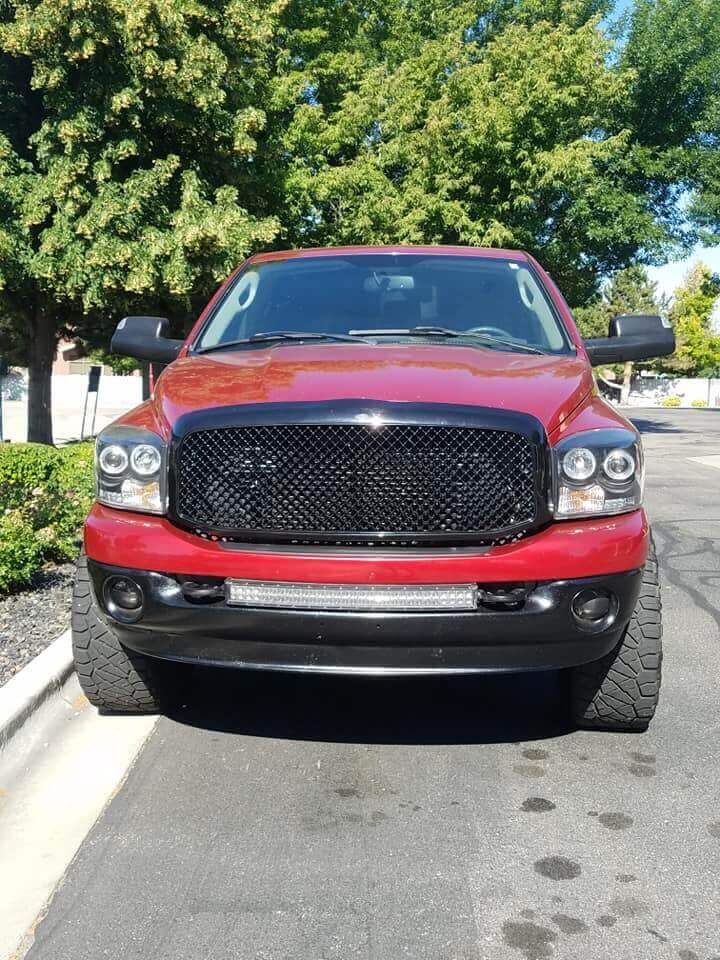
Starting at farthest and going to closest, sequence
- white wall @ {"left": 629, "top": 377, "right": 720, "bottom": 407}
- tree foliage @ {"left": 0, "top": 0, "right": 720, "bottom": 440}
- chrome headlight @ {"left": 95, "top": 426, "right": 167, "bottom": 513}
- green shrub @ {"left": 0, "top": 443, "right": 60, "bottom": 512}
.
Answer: white wall @ {"left": 629, "top": 377, "right": 720, "bottom": 407} < tree foliage @ {"left": 0, "top": 0, "right": 720, "bottom": 440} < green shrub @ {"left": 0, "top": 443, "right": 60, "bottom": 512} < chrome headlight @ {"left": 95, "top": 426, "right": 167, "bottom": 513}

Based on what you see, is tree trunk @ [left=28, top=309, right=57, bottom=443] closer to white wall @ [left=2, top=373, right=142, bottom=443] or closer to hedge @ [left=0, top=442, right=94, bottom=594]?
hedge @ [left=0, top=442, right=94, bottom=594]

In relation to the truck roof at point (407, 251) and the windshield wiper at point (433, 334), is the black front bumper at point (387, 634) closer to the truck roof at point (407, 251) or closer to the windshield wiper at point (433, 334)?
the windshield wiper at point (433, 334)

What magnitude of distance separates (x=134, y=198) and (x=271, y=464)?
41.8ft

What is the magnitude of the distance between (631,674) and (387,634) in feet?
3.65

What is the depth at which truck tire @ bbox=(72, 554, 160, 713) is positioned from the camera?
407 centimetres

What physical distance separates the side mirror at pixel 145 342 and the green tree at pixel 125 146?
33.7 ft

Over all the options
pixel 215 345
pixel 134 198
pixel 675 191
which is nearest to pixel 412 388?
pixel 215 345

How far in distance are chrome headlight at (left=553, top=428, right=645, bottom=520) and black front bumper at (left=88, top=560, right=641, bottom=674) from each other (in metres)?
0.25

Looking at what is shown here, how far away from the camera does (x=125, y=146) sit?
1527 cm

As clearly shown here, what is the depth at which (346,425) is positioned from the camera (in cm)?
346

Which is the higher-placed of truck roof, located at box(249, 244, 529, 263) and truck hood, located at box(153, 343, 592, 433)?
truck roof, located at box(249, 244, 529, 263)

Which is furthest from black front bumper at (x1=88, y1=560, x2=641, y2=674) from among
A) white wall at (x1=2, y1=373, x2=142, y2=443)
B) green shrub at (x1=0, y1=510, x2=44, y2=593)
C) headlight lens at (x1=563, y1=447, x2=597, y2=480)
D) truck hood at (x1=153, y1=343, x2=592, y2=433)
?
white wall at (x1=2, y1=373, x2=142, y2=443)

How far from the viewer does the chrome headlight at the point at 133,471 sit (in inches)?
143

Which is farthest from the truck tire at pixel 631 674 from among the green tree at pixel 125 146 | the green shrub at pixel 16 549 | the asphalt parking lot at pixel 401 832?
the green tree at pixel 125 146
